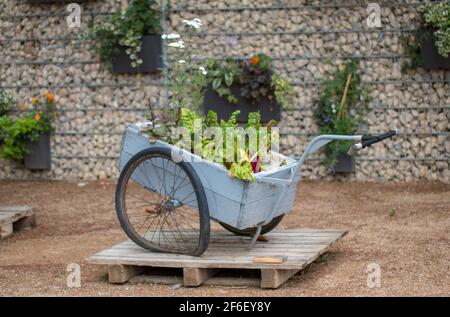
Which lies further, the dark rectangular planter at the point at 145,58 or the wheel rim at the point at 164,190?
the dark rectangular planter at the point at 145,58

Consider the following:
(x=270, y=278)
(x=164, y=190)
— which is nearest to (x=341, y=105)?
(x=164, y=190)

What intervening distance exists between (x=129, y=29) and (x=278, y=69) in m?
1.69

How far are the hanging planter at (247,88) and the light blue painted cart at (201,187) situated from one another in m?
3.33

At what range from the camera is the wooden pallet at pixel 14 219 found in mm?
7062

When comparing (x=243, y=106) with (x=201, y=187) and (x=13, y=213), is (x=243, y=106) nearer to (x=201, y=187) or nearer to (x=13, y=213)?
(x=13, y=213)

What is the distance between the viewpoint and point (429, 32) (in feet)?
28.9

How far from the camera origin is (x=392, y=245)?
6207mm

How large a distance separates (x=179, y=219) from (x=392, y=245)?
221cm

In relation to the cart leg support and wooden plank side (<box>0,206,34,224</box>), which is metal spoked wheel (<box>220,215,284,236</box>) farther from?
wooden plank side (<box>0,206,34,224</box>)

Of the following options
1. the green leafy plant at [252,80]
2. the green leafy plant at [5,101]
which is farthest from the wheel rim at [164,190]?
the green leafy plant at [5,101]

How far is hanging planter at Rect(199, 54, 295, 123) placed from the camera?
908 centimetres

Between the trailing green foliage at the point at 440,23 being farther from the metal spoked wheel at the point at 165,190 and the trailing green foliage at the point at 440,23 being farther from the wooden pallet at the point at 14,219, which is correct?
the wooden pallet at the point at 14,219

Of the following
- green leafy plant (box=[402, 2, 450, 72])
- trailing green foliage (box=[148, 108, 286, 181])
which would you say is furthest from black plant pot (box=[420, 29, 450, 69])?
trailing green foliage (box=[148, 108, 286, 181])

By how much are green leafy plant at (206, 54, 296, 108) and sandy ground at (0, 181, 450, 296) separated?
3.34 feet
